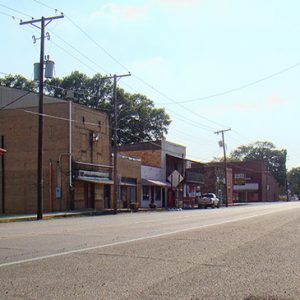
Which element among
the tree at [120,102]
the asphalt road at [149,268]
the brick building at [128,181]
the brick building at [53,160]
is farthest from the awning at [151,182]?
the asphalt road at [149,268]

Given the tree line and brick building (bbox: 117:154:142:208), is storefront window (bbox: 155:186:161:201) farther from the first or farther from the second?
the tree line

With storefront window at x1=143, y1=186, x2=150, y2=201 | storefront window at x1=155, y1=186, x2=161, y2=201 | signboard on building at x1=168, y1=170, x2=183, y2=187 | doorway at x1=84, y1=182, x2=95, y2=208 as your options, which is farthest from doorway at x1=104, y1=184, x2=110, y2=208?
storefront window at x1=155, y1=186, x2=161, y2=201

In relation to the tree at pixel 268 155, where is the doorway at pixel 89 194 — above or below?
below

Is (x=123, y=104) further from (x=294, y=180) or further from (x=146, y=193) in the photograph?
(x=294, y=180)

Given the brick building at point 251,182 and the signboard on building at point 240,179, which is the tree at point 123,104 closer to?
the signboard on building at point 240,179

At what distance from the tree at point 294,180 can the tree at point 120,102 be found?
95.7 metres

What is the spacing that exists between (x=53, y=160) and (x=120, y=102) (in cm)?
3620

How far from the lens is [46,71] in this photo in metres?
31.8

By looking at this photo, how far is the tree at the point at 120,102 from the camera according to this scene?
233 ft

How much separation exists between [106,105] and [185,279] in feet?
211

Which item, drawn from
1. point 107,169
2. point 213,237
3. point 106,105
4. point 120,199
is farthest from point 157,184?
point 213,237

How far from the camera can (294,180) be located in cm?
16412

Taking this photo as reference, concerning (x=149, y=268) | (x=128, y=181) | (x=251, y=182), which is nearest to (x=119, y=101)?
(x=128, y=181)

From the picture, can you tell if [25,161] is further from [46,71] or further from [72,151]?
[46,71]
